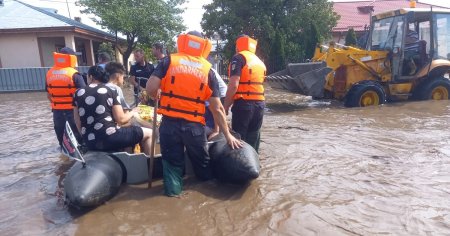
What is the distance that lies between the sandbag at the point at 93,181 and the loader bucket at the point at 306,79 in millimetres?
7032

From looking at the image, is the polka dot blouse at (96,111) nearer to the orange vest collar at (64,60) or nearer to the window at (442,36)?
the orange vest collar at (64,60)

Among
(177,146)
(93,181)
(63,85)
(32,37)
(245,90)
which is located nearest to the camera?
(93,181)

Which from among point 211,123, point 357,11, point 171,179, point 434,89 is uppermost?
point 357,11

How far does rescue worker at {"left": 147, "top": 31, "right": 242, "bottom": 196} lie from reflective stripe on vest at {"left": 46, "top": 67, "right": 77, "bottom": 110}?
7.24ft

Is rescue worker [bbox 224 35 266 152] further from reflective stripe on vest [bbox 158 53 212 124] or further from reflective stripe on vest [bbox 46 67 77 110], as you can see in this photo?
reflective stripe on vest [bbox 46 67 77 110]

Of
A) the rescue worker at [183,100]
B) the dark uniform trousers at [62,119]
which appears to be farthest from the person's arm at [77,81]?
the rescue worker at [183,100]

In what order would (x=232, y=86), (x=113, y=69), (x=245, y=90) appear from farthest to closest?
1. (x=245, y=90)
2. (x=232, y=86)
3. (x=113, y=69)

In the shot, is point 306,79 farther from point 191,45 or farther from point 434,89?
point 191,45

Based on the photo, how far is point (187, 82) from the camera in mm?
3756

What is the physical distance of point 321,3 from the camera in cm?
2141

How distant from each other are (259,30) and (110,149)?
17.6 metres

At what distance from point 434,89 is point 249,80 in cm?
818

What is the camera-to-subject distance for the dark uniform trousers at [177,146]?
3.86 meters

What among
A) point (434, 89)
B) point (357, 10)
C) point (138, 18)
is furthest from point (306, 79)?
point (357, 10)
